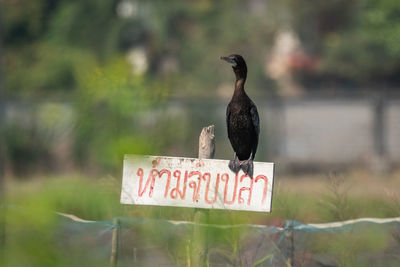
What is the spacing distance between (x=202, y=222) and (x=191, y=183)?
19cm

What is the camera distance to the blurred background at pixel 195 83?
55.3 ft

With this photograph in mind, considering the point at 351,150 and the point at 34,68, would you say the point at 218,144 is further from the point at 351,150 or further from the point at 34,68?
the point at 34,68

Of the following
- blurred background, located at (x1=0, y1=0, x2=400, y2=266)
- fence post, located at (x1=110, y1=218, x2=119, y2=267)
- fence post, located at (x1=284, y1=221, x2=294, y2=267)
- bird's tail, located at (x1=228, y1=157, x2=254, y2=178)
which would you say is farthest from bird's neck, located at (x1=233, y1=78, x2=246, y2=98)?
blurred background, located at (x1=0, y1=0, x2=400, y2=266)

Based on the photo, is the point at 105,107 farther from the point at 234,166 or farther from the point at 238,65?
the point at 234,166

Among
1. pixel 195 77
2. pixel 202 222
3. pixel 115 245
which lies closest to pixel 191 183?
pixel 202 222

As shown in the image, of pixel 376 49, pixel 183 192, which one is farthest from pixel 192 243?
pixel 376 49

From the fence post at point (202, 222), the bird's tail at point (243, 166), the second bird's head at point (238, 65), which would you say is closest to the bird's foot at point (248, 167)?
the bird's tail at point (243, 166)

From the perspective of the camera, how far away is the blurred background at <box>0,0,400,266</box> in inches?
663

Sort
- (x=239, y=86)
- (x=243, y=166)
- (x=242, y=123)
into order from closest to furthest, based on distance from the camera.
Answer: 1. (x=243, y=166)
2. (x=239, y=86)
3. (x=242, y=123)

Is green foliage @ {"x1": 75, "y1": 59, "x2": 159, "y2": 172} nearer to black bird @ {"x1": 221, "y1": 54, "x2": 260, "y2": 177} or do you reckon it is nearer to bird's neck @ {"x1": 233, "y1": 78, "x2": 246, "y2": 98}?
black bird @ {"x1": 221, "y1": 54, "x2": 260, "y2": 177}

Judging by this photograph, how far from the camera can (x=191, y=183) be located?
4.23 metres

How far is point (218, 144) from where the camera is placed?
16.4 m

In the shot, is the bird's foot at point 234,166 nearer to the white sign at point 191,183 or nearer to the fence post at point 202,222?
the white sign at point 191,183

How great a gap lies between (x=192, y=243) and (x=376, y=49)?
22.3 meters
